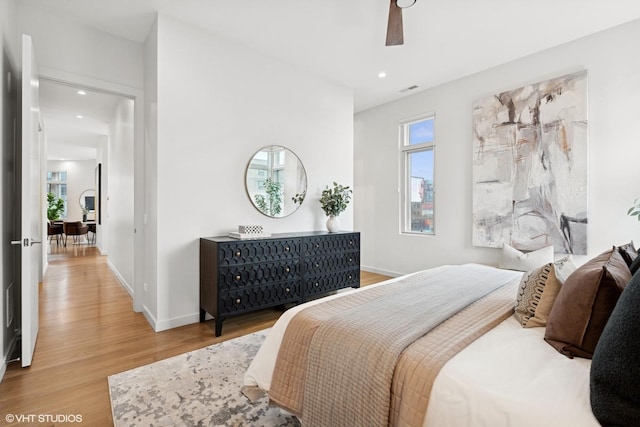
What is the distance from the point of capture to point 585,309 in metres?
1.13

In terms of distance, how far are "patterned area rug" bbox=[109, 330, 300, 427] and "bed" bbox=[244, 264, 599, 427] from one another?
1.07 feet

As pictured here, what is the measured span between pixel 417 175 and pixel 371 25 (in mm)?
2428

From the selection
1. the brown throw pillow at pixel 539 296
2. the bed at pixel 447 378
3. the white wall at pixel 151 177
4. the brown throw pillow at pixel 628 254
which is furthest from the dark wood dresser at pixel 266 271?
the brown throw pillow at pixel 628 254

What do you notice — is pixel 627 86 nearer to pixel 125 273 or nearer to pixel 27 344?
pixel 27 344

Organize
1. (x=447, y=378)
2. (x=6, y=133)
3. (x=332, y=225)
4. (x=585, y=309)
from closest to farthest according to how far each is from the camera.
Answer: (x=447, y=378) < (x=585, y=309) < (x=6, y=133) < (x=332, y=225)

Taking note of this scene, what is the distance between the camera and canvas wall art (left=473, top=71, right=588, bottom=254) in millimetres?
3223

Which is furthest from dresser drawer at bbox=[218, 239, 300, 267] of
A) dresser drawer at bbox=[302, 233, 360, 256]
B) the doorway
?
the doorway

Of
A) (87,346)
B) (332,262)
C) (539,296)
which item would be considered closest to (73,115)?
(87,346)

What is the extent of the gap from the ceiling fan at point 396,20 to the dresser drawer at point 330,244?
209 cm

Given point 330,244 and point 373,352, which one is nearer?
point 373,352

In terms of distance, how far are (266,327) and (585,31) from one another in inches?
172

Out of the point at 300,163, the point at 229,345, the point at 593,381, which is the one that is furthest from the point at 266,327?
the point at 593,381

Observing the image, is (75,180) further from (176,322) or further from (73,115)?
(176,322)

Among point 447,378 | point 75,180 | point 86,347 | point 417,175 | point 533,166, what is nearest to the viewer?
point 447,378
